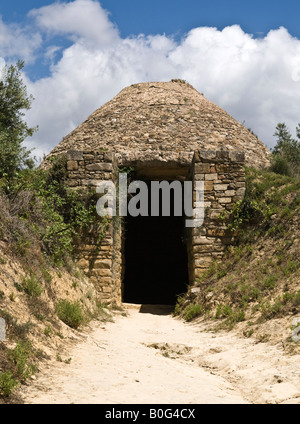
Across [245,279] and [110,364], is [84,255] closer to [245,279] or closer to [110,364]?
[245,279]

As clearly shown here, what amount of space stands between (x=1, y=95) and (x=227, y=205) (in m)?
7.36

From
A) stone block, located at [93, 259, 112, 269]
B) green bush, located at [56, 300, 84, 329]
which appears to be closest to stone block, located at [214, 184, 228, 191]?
stone block, located at [93, 259, 112, 269]

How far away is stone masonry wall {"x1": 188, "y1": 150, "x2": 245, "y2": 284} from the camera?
10.1 m

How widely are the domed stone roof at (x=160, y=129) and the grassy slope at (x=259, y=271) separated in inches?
95.9

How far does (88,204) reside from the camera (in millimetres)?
9836

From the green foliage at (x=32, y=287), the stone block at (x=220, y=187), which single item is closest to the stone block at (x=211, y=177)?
the stone block at (x=220, y=187)

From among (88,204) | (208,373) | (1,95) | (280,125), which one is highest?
(280,125)

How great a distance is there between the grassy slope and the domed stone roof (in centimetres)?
244

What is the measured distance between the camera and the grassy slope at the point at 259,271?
267 inches

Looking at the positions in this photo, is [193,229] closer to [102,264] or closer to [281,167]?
[102,264]

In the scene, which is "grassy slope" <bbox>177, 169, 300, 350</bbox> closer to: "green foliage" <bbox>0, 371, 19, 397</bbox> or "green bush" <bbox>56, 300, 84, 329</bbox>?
"green bush" <bbox>56, 300, 84, 329</bbox>

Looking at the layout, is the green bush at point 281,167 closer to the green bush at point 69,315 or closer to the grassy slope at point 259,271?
the grassy slope at point 259,271
